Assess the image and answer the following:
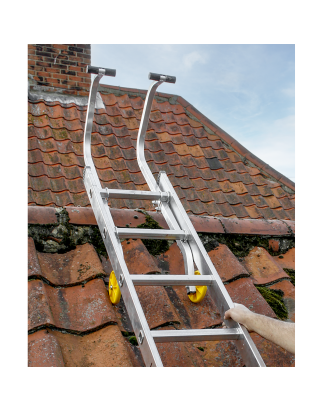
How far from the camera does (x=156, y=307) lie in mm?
1868

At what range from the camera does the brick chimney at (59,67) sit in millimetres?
5270

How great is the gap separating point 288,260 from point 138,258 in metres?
1.10

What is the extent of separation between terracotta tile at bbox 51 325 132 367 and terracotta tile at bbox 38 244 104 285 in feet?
1.05

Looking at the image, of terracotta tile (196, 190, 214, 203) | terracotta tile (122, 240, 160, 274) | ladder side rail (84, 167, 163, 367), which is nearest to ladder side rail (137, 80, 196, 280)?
terracotta tile (122, 240, 160, 274)

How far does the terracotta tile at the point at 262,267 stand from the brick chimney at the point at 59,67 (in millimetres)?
3916

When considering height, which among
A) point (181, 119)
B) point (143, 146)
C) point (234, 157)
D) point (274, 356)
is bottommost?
point (274, 356)

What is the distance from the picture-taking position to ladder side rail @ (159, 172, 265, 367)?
5.09 feet

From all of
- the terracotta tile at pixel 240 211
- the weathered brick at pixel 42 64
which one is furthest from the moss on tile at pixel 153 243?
the weathered brick at pixel 42 64

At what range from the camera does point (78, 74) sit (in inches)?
215

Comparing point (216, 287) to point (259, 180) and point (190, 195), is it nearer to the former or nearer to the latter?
point (190, 195)

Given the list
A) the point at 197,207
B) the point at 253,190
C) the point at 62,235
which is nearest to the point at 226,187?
the point at 253,190

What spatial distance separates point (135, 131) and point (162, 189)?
3049 millimetres
